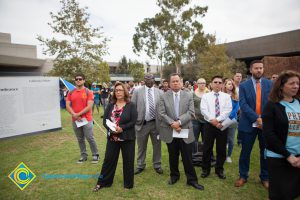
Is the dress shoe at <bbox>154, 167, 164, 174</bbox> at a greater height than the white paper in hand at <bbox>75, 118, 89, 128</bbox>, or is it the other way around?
the white paper in hand at <bbox>75, 118, 89, 128</bbox>

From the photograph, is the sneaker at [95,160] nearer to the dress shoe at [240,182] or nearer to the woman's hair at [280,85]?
the dress shoe at [240,182]

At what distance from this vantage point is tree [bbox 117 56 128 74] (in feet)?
223

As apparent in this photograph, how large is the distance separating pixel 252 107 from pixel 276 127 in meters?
1.32

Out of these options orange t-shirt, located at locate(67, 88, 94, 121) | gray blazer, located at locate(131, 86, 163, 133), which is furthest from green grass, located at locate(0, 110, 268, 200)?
orange t-shirt, located at locate(67, 88, 94, 121)

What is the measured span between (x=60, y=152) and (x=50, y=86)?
8.29ft

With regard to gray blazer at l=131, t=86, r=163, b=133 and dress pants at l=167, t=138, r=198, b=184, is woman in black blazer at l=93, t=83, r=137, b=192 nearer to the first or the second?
gray blazer at l=131, t=86, r=163, b=133

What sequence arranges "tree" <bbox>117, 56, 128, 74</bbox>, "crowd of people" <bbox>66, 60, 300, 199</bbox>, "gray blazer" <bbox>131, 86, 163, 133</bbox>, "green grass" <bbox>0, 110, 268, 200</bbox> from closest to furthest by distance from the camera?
"green grass" <bbox>0, 110, 268, 200</bbox>
"crowd of people" <bbox>66, 60, 300, 199</bbox>
"gray blazer" <bbox>131, 86, 163, 133</bbox>
"tree" <bbox>117, 56, 128, 74</bbox>

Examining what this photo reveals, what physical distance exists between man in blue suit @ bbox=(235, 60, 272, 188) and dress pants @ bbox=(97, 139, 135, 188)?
2.09 meters

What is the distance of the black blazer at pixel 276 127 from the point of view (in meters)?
2.50

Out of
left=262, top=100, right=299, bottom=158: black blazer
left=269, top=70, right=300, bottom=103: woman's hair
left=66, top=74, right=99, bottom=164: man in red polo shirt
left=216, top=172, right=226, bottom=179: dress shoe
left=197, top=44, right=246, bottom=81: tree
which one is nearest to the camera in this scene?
left=262, top=100, right=299, bottom=158: black blazer

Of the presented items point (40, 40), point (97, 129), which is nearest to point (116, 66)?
point (40, 40)

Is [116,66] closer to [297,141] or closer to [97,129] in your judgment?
[97,129]

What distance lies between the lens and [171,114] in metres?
3.96

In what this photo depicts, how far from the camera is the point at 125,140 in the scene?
3.88 metres
